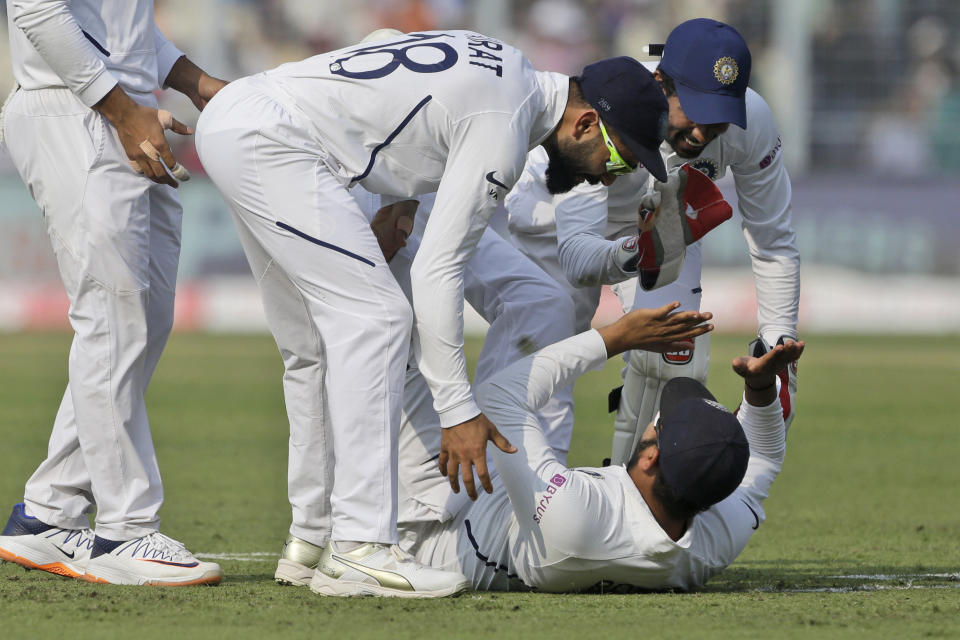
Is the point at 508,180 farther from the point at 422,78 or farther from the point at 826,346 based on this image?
the point at 826,346

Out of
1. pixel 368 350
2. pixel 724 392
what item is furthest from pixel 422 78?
pixel 724 392

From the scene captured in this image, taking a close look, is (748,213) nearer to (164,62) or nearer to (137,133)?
(164,62)

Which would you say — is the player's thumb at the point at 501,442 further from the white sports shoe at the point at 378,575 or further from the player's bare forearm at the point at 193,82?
the player's bare forearm at the point at 193,82

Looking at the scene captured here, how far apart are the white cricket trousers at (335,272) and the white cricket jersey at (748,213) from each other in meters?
1.39

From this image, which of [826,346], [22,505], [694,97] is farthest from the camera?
[826,346]

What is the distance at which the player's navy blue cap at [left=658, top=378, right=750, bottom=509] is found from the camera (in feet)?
12.4

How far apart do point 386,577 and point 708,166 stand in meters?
2.33

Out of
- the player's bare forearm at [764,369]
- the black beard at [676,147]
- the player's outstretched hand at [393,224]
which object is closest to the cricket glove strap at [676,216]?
the black beard at [676,147]

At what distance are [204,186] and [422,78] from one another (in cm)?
1353

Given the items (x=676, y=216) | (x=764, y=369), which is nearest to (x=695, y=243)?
(x=676, y=216)

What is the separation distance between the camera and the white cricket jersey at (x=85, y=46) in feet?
13.5

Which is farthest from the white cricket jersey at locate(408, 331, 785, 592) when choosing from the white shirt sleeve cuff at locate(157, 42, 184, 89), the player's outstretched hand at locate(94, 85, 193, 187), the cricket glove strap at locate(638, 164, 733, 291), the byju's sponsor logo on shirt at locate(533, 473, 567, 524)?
the white shirt sleeve cuff at locate(157, 42, 184, 89)

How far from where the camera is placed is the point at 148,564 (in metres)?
4.21

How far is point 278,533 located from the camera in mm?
5777
